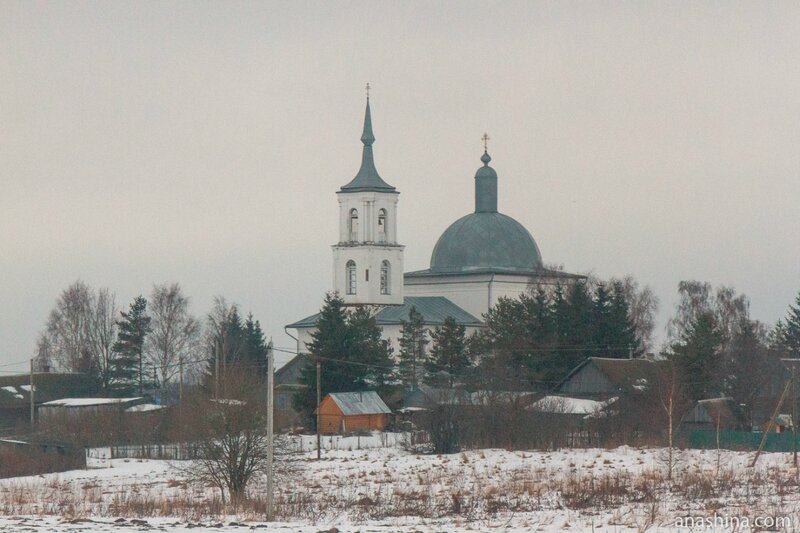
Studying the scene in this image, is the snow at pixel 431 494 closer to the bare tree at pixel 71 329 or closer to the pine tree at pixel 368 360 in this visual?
the pine tree at pixel 368 360

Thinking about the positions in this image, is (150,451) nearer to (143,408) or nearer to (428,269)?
(143,408)

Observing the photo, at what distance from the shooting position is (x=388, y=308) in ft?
252


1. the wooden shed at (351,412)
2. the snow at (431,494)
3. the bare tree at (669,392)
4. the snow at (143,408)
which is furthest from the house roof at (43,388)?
the bare tree at (669,392)

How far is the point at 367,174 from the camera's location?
79.2 meters

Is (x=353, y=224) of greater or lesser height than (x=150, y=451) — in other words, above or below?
above

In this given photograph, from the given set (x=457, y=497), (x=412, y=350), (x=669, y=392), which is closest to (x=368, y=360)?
(x=412, y=350)

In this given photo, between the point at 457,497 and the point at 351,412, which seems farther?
the point at 351,412

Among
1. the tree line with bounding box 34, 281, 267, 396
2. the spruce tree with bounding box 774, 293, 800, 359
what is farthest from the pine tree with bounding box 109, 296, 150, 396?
the spruce tree with bounding box 774, 293, 800, 359

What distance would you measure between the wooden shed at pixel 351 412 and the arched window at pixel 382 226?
72.5ft

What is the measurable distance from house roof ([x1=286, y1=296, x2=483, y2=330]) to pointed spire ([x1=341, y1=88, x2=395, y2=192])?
20.1ft

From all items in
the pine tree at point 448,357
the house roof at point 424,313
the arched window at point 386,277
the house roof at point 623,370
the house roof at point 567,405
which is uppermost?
the arched window at point 386,277

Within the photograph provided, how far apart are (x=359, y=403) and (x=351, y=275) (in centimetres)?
2241

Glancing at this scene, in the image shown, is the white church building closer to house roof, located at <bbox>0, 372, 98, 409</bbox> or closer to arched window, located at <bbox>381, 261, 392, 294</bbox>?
arched window, located at <bbox>381, 261, 392, 294</bbox>

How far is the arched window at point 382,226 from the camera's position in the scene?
78812 millimetres
